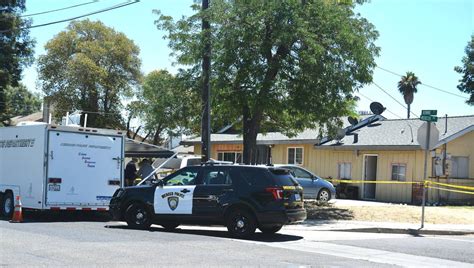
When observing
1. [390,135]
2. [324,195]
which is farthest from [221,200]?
[390,135]

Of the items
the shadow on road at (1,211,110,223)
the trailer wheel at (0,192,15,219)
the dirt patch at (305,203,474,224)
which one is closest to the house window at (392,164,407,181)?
the dirt patch at (305,203,474,224)

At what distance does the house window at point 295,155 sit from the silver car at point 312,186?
830 cm

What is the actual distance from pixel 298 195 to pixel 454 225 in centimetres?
662

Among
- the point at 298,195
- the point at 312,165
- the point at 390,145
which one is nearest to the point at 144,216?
the point at 298,195

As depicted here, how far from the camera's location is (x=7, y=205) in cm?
1736

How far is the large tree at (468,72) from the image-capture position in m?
46.0

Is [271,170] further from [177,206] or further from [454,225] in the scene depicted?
[454,225]

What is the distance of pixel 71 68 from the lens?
47.6 meters

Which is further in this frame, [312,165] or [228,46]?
[312,165]

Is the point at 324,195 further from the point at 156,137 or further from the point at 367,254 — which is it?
the point at 156,137

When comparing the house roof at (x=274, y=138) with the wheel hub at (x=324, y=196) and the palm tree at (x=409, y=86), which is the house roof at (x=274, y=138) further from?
the palm tree at (x=409, y=86)

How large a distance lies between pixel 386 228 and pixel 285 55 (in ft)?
22.6

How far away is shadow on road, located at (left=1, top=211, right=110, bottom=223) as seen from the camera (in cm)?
1684

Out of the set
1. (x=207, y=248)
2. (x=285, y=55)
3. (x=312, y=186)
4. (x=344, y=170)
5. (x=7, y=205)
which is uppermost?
(x=285, y=55)
